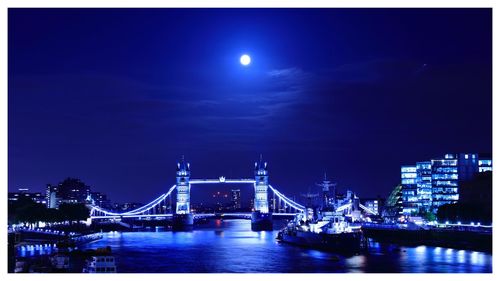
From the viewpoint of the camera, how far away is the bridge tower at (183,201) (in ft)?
228

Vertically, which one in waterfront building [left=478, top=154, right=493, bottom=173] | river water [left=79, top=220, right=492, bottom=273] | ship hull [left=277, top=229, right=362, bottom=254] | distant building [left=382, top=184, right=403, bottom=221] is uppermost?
waterfront building [left=478, top=154, right=493, bottom=173]

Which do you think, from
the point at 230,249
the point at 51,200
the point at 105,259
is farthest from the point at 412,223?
the point at 51,200

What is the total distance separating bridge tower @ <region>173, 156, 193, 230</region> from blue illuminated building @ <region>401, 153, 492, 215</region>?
20735 millimetres

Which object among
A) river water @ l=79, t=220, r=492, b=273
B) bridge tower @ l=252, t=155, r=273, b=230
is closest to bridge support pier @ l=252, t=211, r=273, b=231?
bridge tower @ l=252, t=155, r=273, b=230

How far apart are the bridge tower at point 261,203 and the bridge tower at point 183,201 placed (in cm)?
662

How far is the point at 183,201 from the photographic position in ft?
252

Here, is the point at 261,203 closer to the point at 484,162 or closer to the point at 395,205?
the point at 395,205

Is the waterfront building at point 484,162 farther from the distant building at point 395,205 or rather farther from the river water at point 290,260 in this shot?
the river water at point 290,260

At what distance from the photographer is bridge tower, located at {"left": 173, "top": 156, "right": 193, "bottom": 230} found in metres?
69.5

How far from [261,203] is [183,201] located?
28.1 ft

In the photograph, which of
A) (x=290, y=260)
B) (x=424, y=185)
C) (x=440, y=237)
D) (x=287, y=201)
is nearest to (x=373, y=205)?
(x=287, y=201)

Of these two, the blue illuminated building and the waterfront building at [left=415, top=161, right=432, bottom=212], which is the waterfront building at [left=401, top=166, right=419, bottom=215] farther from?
the waterfront building at [left=415, top=161, right=432, bottom=212]
